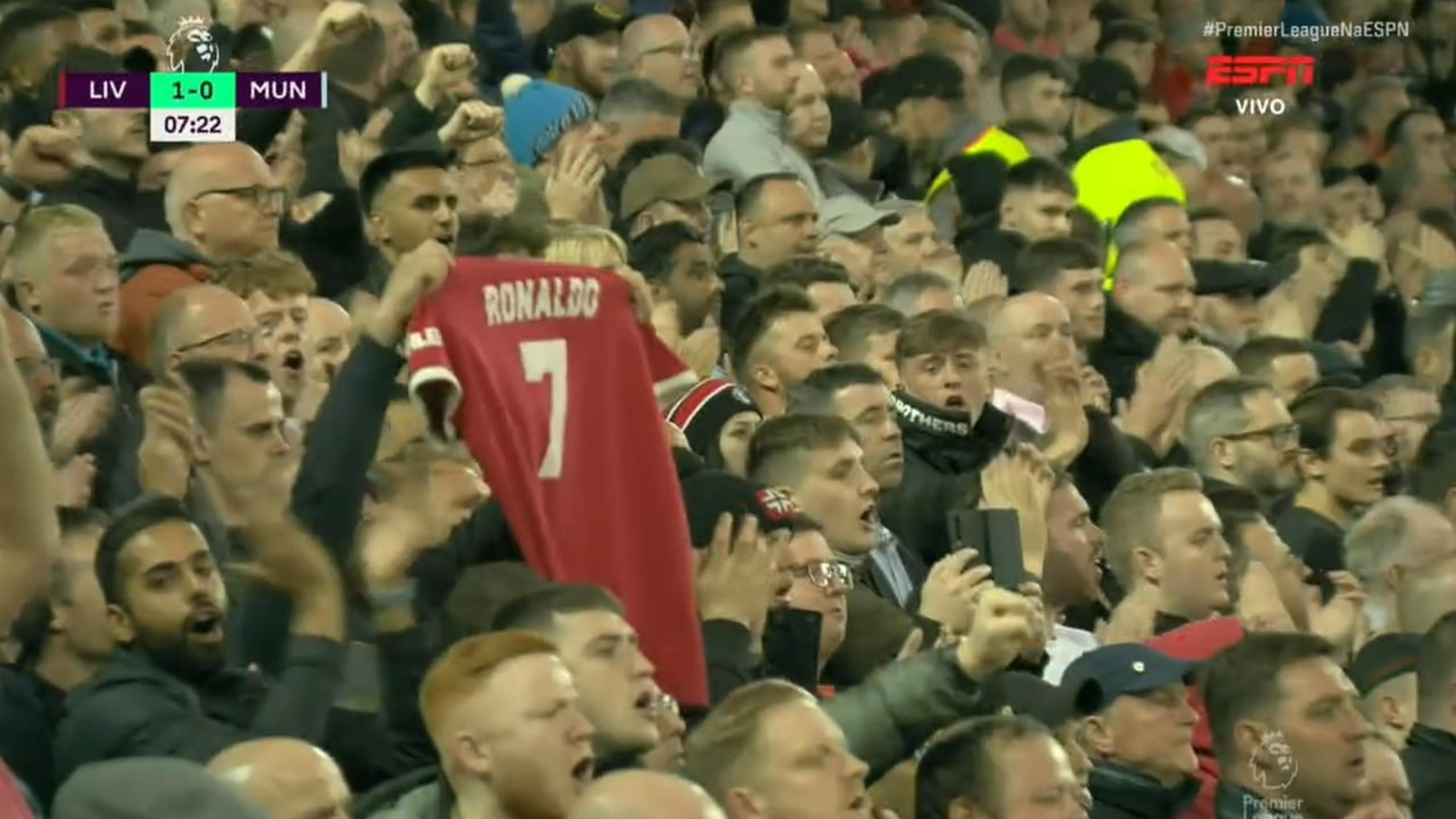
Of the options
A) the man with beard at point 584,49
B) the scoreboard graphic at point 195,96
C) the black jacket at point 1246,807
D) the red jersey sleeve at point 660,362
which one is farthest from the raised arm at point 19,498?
the man with beard at point 584,49

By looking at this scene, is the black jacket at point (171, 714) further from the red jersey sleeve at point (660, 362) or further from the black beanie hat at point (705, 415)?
the black beanie hat at point (705, 415)

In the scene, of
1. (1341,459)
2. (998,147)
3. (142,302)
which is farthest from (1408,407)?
(142,302)

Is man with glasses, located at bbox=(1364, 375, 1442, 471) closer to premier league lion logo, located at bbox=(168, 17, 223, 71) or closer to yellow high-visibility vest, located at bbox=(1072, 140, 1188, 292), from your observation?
yellow high-visibility vest, located at bbox=(1072, 140, 1188, 292)

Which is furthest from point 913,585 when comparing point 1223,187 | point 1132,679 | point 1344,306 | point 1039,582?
point 1223,187

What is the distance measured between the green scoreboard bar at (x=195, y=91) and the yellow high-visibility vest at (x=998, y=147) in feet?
9.16

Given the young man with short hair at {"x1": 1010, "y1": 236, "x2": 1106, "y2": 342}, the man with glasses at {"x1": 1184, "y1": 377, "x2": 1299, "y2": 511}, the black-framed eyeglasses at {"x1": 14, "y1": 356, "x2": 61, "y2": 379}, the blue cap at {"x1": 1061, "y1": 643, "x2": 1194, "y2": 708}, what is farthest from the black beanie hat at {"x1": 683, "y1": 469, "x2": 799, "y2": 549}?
the young man with short hair at {"x1": 1010, "y1": 236, "x2": 1106, "y2": 342}

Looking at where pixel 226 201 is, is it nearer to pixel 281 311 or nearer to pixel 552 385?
pixel 281 311

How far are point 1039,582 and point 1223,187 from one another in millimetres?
5087

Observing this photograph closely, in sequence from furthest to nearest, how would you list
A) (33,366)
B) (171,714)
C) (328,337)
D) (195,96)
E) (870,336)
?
(195,96) → (870,336) → (328,337) → (33,366) → (171,714)

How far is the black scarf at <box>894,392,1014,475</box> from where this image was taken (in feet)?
21.2

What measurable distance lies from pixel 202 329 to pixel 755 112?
374cm

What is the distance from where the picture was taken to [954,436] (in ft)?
21.2

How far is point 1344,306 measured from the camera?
10.0 meters

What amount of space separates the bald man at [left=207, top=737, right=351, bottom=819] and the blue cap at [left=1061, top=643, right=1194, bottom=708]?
2.04m
